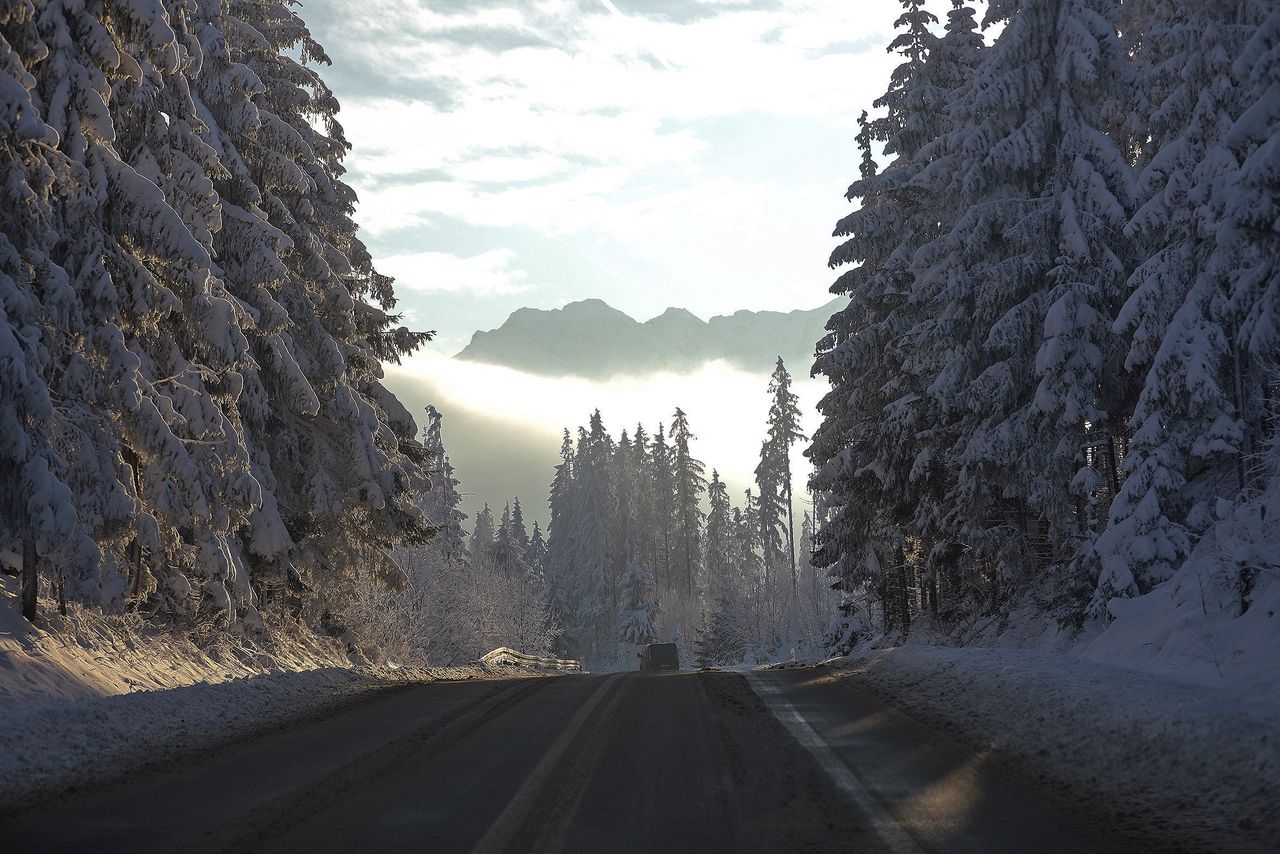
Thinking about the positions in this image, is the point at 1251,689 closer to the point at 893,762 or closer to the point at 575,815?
the point at 893,762

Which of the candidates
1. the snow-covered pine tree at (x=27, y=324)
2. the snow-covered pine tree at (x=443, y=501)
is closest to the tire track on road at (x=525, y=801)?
the snow-covered pine tree at (x=27, y=324)

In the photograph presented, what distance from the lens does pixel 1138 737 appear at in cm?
811

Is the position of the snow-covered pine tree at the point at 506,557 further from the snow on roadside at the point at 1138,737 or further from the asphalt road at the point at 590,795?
the asphalt road at the point at 590,795

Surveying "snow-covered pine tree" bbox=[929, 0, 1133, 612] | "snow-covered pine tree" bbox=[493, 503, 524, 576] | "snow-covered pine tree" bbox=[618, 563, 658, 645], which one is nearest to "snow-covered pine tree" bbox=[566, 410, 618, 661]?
"snow-covered pine tree" bbox=[493, 503, 524, 576]

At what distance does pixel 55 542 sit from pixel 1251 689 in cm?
A: 1408

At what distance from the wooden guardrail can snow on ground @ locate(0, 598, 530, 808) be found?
13.1 meters

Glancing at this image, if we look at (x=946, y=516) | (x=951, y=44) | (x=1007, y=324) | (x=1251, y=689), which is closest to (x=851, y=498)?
(x=946, y=516)

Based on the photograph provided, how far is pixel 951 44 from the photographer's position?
2881 centimetres

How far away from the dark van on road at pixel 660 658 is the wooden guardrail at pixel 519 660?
426cm

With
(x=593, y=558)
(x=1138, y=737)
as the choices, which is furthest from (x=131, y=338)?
(x=593, y=558)

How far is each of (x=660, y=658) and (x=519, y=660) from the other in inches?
258

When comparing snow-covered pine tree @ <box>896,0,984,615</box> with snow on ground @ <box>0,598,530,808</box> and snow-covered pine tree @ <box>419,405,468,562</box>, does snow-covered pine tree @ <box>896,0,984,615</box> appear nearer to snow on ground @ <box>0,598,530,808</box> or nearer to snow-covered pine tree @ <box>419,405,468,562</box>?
snow on ground @ <box>0,598,530,808</box>

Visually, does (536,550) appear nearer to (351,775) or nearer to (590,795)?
(351,775)

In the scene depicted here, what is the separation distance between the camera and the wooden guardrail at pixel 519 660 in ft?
111
